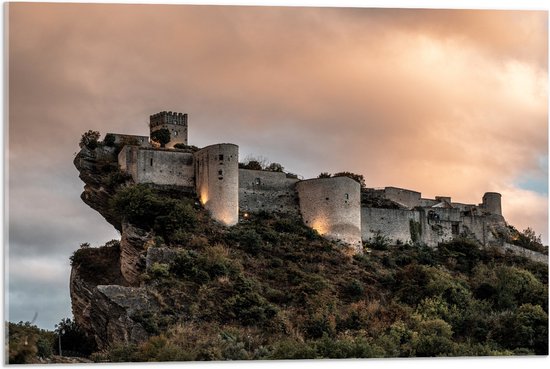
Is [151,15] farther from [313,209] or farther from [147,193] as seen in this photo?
[313,209]

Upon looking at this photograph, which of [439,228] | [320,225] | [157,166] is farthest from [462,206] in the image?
[157,166]

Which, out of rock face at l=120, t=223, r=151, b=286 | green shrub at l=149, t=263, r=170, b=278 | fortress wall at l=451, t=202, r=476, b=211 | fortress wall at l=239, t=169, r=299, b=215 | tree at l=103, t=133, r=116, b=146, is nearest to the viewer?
green shrub at l=149, t=263, r=170, b=278

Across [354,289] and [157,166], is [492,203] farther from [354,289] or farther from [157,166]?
[157,166]

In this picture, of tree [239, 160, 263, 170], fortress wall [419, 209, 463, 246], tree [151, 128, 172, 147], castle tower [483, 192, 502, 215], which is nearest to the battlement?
tree [151, 128, 172, 147]

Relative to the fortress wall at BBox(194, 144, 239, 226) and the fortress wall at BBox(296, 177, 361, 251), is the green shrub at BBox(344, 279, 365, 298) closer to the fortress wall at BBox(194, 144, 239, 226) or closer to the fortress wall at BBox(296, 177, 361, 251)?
the fortress wall at BBox(296, 177, 361, 251)

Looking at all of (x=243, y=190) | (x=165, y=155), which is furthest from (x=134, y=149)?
(x=243, y=190)

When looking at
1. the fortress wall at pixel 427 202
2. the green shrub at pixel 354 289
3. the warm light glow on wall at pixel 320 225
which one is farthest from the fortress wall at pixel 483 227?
the green shrub at pixel 354 289
